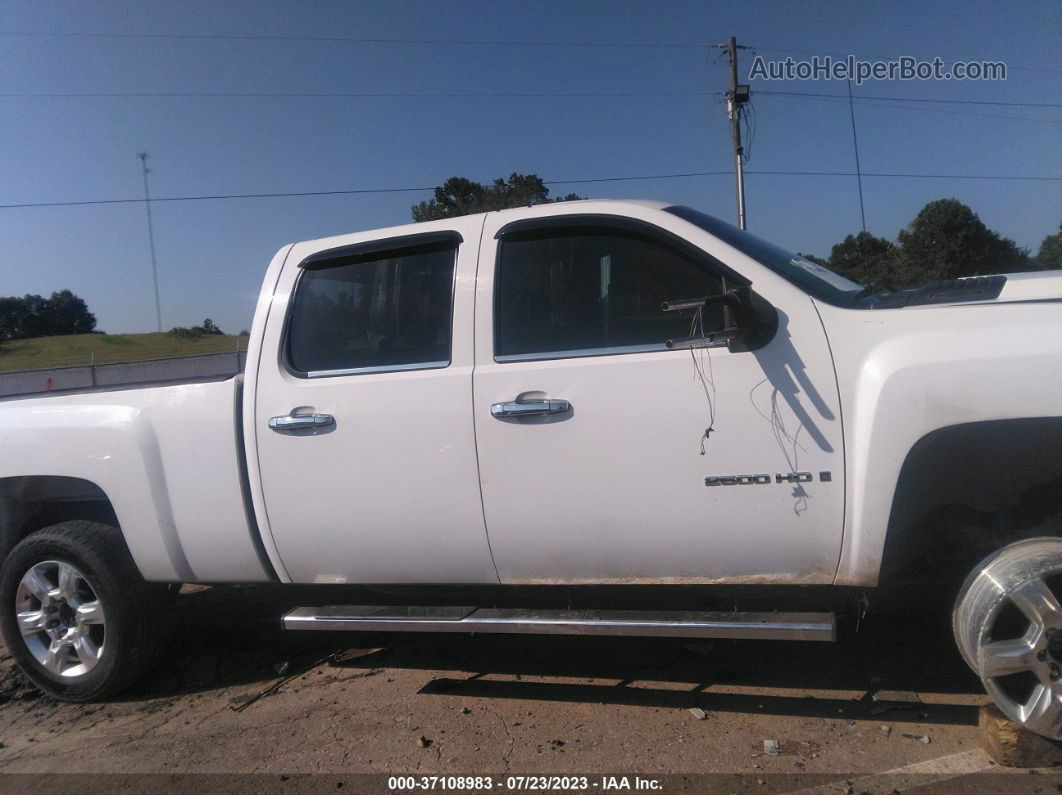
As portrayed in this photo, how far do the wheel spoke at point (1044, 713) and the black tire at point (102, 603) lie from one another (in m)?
3.76

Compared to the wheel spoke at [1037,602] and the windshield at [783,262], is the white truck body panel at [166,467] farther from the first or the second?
the wheel spoke at [1037,602]

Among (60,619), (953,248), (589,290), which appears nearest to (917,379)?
(589,290)

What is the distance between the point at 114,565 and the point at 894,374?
353 centimetres

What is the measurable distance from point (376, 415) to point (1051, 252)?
1910 centimetres

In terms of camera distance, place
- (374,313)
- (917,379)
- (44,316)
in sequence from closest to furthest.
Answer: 1. (917,379)
2. (374,313)
3. (44,316)

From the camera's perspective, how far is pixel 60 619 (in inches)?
159

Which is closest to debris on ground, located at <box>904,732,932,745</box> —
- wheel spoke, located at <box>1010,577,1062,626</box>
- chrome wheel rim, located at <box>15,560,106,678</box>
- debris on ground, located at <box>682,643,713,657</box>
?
wheel spoke, located at <box>1010,577,1062,626</box>

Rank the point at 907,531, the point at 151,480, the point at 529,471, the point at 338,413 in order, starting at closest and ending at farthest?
the point at 907,531 → the point at 529,471 → the point at 338,413 → the point at 151,480

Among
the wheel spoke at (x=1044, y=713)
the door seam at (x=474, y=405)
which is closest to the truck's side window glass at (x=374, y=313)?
the door seam at (x=474, y=405)

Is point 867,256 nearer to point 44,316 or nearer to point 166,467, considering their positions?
point 166,467

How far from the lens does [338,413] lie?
3484mm

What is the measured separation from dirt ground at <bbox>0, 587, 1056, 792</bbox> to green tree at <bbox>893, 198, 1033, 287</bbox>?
17.4m

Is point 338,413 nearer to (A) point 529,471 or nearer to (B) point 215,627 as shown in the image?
(A) point 529,471

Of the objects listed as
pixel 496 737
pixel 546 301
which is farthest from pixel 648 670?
pixel 546 301
